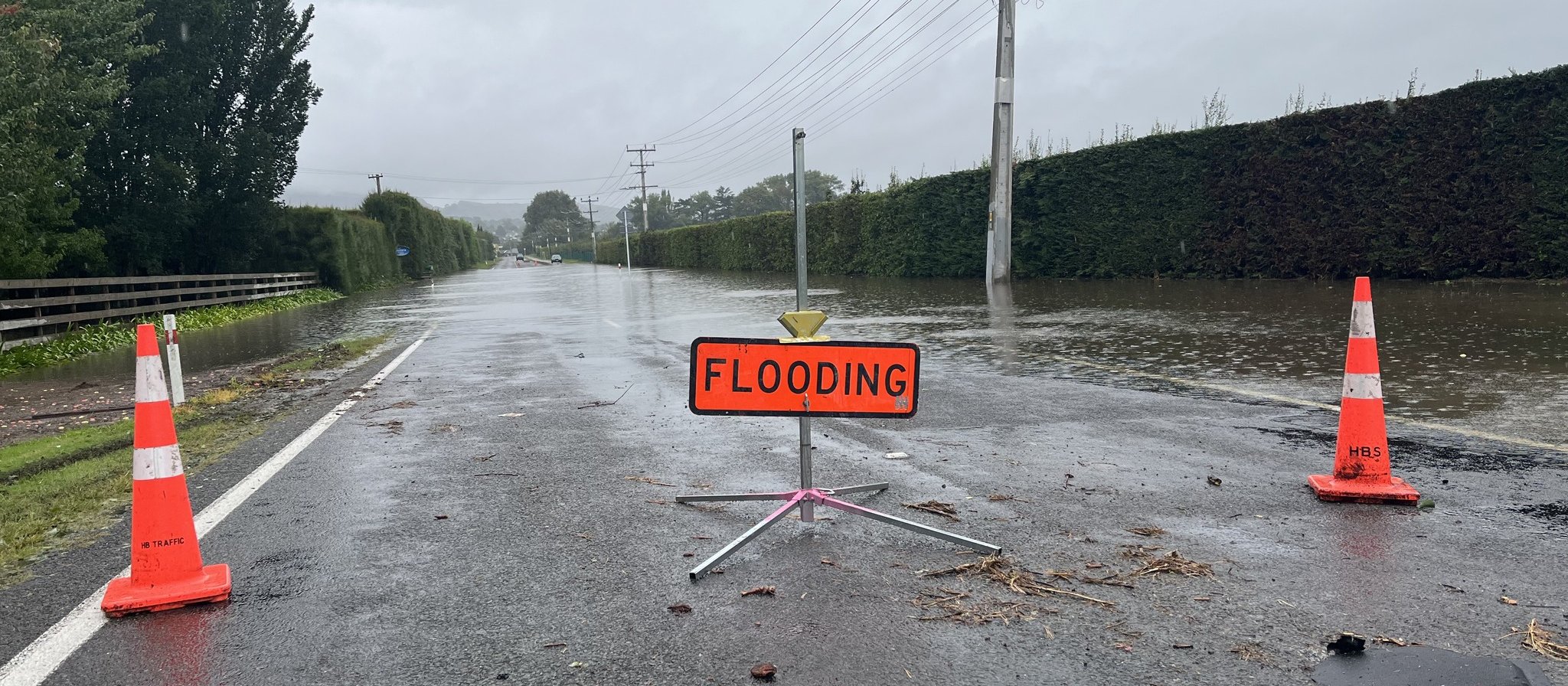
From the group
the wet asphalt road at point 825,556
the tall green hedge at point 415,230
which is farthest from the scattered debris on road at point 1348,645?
the tall green hedge at point 415,230

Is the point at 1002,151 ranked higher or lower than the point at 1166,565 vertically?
higher

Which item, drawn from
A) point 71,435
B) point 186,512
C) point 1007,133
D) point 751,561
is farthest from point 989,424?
point 1007,133

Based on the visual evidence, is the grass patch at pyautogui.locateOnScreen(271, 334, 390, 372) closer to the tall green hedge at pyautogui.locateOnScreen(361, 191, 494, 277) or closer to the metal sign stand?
the metal sign stand

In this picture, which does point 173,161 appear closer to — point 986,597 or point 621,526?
point 621,526

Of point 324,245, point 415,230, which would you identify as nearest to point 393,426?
point 324,245

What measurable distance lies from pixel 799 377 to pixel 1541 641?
286 centimetres

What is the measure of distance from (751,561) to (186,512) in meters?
2.26

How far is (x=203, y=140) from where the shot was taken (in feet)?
85.3

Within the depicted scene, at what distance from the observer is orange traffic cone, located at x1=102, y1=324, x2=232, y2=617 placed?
3.97 metres

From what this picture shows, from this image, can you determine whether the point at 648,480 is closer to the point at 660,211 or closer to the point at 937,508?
the point at 937,508

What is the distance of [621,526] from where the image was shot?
4926 millimetres

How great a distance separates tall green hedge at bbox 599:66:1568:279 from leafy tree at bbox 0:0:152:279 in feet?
63.9

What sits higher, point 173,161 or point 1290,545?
point 173,161

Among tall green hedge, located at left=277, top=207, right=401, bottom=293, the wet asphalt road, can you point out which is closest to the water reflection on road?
the wet asphalt road
